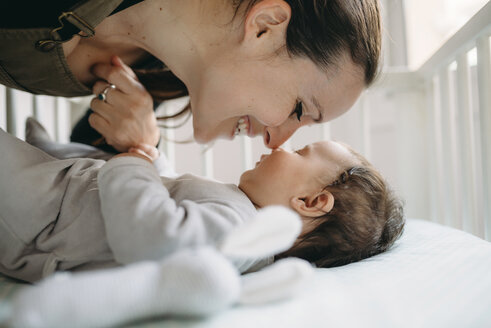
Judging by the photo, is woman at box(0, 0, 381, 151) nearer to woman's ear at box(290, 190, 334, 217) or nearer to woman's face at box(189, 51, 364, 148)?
woman's face at box(189, 51, 364, 148)

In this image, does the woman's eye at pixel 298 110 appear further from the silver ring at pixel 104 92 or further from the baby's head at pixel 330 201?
the silver ring at pixel 104 92

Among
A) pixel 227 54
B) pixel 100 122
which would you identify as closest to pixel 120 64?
pixel 100 122

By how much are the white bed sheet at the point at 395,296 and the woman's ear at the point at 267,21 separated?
1.36 ft

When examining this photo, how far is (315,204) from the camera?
2.53 feet

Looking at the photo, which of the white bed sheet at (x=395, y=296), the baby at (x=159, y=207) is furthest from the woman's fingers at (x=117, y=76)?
the white bed sheet at (x=395, y=296)

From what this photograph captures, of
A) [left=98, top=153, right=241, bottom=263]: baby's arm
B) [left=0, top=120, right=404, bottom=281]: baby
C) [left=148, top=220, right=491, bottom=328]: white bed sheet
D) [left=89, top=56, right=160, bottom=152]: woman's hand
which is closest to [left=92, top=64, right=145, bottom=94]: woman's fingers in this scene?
[left=89, top=56, right=160, bottom=152]: woman's hand

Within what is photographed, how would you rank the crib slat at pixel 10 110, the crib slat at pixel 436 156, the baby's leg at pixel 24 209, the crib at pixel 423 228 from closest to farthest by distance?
the crib at pixel 423 228 < the baby's leg at pixel 24 209 < the crib slat at pixel 10 110 < the crib slat at pixel 436 156

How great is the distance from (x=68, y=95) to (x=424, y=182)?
1.03 meters

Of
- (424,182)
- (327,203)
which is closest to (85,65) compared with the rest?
(327,203)

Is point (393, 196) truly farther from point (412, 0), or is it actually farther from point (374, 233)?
point (412, 0)

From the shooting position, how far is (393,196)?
2.79ft

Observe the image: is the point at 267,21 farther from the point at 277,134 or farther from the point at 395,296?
the point at 395,296

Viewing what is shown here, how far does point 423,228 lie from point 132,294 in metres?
0.74

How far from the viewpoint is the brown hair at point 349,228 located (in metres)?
0.76
